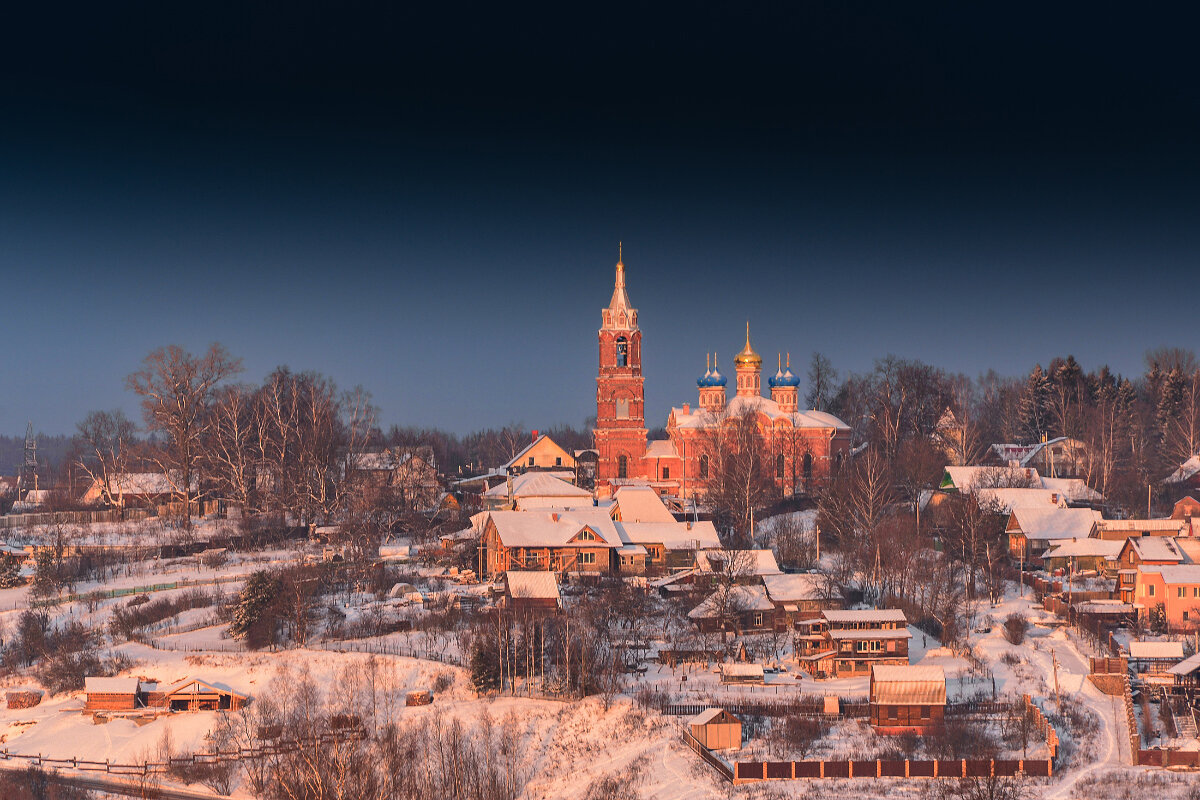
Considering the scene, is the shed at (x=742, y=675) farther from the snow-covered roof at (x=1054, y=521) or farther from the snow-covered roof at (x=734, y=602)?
the snow-covered roof at (x=1054, y=521)

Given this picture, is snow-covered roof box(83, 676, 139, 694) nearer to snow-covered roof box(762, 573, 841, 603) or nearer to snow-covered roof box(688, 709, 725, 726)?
snow-covered roof box(688, 709, 725, 726)

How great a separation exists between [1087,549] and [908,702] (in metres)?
A: 17.0

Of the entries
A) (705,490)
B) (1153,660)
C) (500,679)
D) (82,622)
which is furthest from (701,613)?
(705,490)

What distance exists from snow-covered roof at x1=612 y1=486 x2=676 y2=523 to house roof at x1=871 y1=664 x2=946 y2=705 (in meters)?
19.6

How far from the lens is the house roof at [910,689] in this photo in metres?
30.5

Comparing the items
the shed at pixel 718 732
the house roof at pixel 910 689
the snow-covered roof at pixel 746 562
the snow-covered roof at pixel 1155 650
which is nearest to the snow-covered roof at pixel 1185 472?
the snow-covered roof at pixel 746 562

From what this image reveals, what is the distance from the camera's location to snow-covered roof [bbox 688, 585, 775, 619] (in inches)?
1511

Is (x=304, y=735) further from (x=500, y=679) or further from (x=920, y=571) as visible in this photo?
(x=920, y=571)

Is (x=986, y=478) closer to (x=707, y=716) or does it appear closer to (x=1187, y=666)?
(x=1187, y=666)

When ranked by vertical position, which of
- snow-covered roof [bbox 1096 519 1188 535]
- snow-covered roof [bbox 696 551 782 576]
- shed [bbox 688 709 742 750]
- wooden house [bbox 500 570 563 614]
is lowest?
shed [bbox 688 709 742 750]

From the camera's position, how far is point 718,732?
2956 centimetres

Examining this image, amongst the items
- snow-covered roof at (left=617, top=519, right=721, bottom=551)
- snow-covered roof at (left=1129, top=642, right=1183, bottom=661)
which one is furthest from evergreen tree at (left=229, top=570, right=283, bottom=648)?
snow-covered roof at (left=1129, top=642, right=1183, bottom=661)

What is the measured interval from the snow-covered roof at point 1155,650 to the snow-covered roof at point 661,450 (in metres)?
33.3

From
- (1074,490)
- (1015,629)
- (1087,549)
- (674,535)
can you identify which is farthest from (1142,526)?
(674,535)
